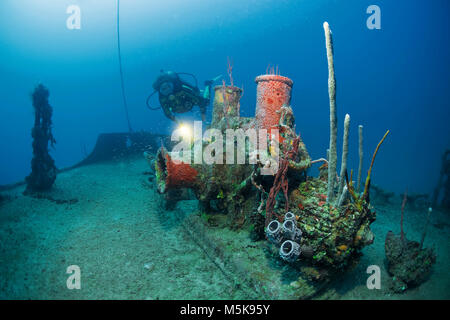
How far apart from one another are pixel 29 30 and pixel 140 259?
12362cm

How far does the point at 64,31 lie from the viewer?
9050cm

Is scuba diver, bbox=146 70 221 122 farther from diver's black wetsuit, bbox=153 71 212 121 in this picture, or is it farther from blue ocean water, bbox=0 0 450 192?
blue ocean water, bbox=0 0 450 192

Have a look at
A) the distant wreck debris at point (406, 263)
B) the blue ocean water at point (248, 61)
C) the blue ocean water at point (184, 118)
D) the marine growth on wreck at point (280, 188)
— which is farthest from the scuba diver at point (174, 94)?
the blue ocean water at point (248, 61)

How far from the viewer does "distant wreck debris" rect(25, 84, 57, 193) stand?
22.2ft

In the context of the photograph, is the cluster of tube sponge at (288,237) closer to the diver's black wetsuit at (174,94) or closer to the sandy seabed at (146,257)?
the sandy seabed at (146,257)

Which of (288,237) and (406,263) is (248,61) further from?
(288,237)

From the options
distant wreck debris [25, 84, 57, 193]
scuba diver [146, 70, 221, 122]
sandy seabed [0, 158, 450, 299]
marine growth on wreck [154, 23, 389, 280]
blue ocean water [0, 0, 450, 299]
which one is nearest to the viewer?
marine growth on wreck [154, 23, 389, 280]

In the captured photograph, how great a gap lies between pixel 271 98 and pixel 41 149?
762cm

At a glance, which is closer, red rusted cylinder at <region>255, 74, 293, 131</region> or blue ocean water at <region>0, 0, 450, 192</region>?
red rusted cylinder at <region>255, 74, 293, 131</region>

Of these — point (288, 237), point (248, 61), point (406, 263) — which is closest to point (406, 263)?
point (406, 263)

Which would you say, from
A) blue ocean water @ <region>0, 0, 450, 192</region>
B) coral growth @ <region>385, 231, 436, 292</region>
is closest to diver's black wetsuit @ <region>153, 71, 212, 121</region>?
coral growth @ <region>385, 231, 436, 292</region>

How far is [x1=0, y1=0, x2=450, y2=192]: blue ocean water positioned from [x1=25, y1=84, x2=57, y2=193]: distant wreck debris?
58973 mm

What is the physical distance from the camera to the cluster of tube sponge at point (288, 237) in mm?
2593
